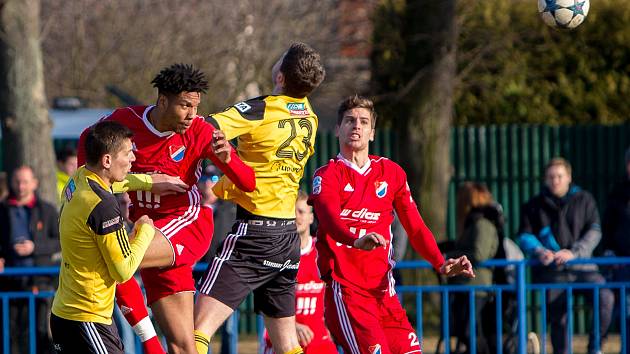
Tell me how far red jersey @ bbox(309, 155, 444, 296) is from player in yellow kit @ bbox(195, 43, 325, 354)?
0.27 meters

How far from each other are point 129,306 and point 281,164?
4.15 ft

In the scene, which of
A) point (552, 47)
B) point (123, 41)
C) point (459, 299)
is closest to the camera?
point (459, 299)

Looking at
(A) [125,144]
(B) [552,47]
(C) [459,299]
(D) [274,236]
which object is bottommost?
(C) [459,299]

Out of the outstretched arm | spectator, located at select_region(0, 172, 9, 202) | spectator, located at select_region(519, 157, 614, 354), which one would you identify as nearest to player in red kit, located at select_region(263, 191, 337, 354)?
the outstretched arm

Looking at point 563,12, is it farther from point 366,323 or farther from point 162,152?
point 162,152

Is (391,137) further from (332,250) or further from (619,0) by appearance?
(332,250)

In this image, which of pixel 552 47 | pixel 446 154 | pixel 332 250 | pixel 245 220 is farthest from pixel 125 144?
pixel 552 47

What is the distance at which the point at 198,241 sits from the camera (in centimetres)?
733

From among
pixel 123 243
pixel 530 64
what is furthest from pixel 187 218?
pixel 530 64

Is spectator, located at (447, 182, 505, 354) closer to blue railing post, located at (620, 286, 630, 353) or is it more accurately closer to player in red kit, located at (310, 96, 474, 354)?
blue railing post, located at (620, 286, 630, 353)

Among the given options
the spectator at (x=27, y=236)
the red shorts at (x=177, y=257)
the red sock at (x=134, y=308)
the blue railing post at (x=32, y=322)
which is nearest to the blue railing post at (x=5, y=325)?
the blue railing post at (x=32, y=322)

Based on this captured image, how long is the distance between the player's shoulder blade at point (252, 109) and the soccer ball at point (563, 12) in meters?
3.39

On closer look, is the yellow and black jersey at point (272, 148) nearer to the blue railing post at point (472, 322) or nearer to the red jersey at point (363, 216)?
the red jersey at point (363, 216)

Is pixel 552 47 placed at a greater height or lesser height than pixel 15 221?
greater
